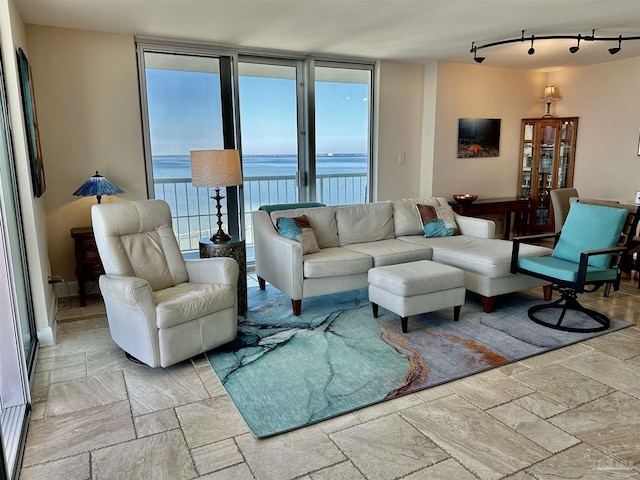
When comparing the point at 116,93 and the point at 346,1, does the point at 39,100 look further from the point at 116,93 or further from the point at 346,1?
the point at 346,1

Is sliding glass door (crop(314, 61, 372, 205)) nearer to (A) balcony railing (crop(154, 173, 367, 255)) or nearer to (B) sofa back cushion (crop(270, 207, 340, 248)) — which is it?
(A) balcony railing (crop(154, 173, 367, 255))

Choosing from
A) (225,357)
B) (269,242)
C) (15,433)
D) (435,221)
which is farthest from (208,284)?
(435,221)

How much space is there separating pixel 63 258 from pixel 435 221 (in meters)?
3.74

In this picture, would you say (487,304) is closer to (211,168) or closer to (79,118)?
(211,168)

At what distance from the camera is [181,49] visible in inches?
189

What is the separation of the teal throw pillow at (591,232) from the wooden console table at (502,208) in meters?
2.14

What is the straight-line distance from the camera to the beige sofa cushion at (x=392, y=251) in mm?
4164

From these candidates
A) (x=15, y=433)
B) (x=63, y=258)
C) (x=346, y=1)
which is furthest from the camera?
(x=63, y=258)

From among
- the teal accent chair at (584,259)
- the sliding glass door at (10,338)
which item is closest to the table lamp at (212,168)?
the sliding glass door at (10,338)

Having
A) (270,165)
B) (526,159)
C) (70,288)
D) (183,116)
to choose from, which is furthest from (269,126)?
(526,159)

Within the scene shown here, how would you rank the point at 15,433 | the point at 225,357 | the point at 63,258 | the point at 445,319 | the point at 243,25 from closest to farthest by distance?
the point at 15,433 → the point at 225,357 → the point at 445,319 → the point at 243,25 → the point at 63,258

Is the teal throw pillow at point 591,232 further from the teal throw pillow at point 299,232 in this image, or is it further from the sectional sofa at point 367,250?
the teal throw pillow at point 299,232

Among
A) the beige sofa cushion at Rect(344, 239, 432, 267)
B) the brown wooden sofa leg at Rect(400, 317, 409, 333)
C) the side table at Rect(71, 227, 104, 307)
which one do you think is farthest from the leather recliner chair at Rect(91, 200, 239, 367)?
the beige sofa cushion at Rect(344, 239, 432, 267)

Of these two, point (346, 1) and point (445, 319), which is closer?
point (346, 1)
